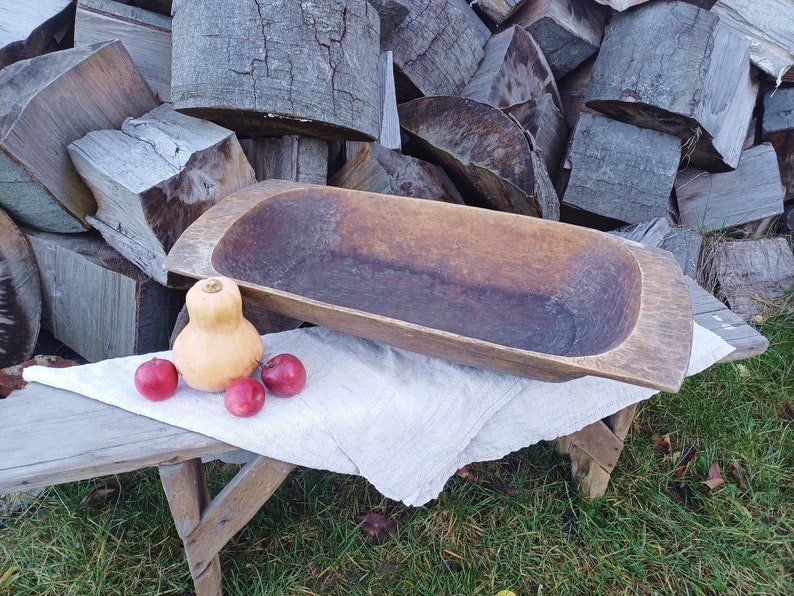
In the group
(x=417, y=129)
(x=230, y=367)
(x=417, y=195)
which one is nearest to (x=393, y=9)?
(x=417, y=129)

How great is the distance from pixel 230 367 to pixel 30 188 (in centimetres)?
102

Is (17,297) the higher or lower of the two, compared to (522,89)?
lower

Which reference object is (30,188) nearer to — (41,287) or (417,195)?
(41,287)

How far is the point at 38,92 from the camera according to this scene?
75.9 inches

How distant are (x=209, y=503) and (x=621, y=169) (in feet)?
6.68

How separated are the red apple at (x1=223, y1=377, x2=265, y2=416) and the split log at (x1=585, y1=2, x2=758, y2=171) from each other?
6.40ft

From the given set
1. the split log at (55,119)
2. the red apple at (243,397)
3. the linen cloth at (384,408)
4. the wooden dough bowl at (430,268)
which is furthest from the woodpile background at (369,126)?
the red apple at (243,397)

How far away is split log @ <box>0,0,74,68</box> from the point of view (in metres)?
2.27

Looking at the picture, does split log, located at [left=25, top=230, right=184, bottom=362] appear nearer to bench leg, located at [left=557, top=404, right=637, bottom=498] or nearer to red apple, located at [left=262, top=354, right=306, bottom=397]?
red apple, located at [left=262, top=354, right=306, bottom=397]

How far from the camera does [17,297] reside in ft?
7.04

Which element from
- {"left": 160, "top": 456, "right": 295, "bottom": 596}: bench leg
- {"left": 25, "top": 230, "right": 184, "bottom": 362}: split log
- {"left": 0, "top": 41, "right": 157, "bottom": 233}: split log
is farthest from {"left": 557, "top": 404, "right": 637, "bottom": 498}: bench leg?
{"left": 0, "top": 41, "right": 157, "bottom": 233}: split log

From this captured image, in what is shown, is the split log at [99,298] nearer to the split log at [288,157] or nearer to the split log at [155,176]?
the split log at [155,176]

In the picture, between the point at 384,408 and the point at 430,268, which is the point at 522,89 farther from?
the point at 384,408

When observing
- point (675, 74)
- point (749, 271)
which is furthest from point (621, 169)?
point (749, 271)
